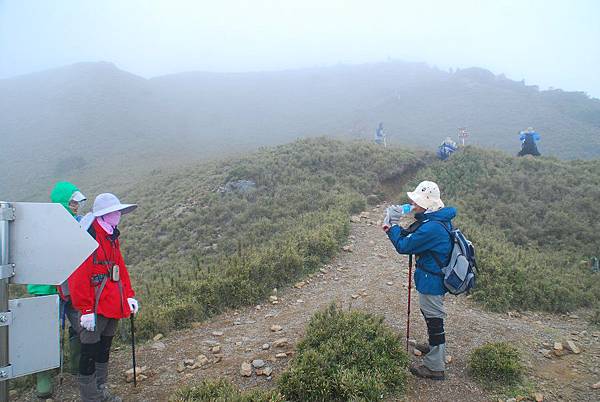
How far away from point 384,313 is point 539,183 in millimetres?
11233

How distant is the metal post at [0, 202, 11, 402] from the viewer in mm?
2482

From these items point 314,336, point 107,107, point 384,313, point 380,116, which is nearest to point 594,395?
point 384,313

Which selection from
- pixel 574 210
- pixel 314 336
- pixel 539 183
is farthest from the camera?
pixel 539 183

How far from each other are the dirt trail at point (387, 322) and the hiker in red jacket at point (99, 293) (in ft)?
2.02

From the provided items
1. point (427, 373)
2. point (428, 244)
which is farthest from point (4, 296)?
point (427, 373)

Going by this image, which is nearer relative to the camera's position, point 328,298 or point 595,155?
point 328,298

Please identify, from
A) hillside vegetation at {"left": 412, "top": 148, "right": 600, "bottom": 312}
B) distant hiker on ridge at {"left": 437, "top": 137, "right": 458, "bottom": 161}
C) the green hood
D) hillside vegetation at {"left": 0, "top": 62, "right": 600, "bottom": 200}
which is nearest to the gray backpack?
hillside vegetation at {"left": 412, "top": 148, "right": 600, "bottom": 312}

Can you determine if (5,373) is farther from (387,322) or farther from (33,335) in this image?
(387,322)

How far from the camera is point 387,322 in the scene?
5.65 meters

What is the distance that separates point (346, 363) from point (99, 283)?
106 inches

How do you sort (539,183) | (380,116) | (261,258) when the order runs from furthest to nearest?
(380,116) → (539,183) → (261,258)

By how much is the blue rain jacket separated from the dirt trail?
1121 mm

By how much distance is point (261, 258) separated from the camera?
7527 millimetres

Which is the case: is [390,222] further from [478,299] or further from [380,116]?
[380,116]
